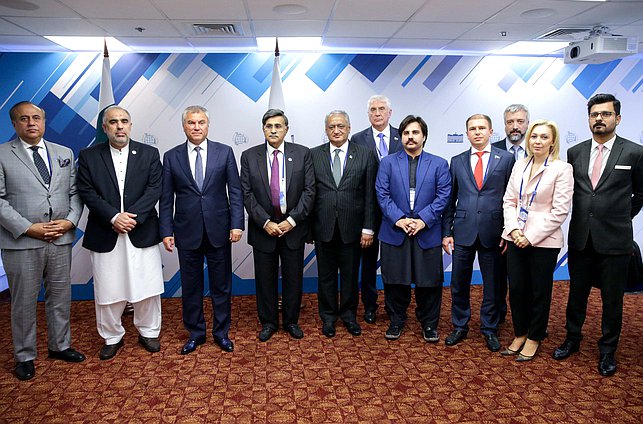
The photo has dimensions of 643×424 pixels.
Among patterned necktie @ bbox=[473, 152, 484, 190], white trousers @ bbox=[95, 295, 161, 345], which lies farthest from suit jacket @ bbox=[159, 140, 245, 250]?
patterned necktie @ bbox=[473, 152, 484, 190]

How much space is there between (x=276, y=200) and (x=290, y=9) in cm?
161

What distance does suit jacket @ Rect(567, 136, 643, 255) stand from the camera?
3.28 m

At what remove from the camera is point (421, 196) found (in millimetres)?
3771

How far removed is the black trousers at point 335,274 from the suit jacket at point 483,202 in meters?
0.90

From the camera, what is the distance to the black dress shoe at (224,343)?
12.4ft

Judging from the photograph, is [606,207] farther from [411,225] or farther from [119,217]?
[119,217]

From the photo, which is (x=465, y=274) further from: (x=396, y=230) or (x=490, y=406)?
(x=490, y=406)

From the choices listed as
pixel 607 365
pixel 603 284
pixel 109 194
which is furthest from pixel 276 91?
pixel 607 365

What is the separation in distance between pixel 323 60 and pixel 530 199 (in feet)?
10.1

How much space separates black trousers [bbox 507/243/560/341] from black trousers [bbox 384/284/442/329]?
608 mm

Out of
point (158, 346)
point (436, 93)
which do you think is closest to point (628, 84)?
point (436, 93)

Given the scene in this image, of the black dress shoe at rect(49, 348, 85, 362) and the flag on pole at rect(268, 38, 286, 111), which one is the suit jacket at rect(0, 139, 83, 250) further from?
the flag on pole at rect(268, 38, 286, 111)

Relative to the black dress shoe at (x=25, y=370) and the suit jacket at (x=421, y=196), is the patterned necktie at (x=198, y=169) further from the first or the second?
the black dress shoe at (x=25, y=370)

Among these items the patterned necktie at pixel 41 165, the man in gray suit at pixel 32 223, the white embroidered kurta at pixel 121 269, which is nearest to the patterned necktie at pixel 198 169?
the white embroidered kurta at pixel 121 269
